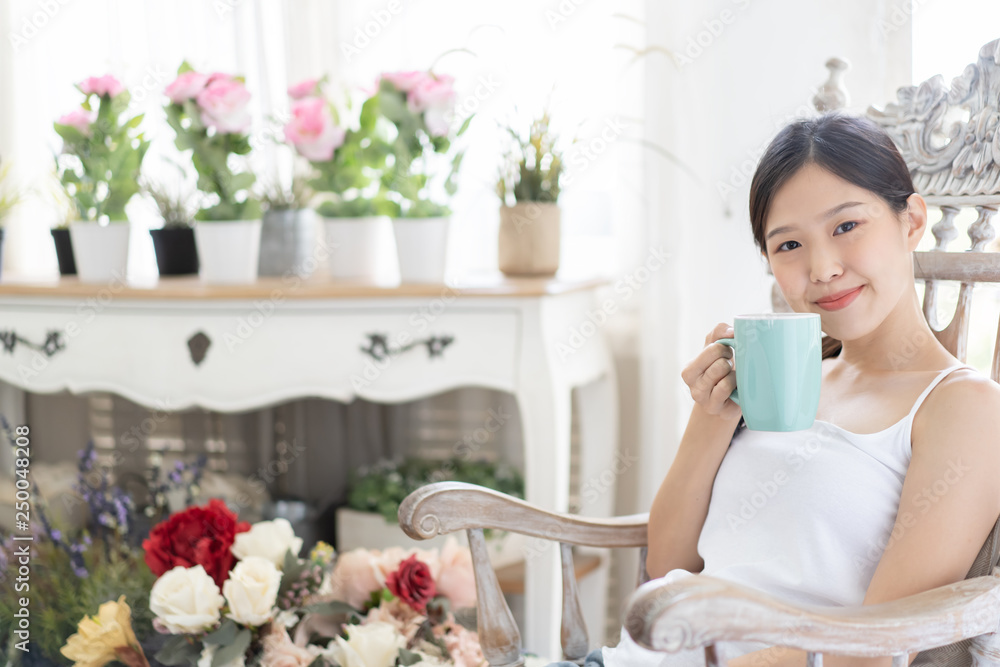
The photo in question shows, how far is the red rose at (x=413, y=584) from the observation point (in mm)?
1037

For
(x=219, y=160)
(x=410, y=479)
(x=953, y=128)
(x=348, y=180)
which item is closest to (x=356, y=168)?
(x=348, y=180)

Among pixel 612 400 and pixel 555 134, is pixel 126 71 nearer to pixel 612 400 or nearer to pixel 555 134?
pixel 555 134

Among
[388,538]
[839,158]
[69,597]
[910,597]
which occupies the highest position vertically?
[839,158]

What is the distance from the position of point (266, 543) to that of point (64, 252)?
1173 millimetres

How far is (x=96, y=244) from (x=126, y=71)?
2.07ft

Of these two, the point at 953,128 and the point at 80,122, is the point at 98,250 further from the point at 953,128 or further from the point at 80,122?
the point at 953,128

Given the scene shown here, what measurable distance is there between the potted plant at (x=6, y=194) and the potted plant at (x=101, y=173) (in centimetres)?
37

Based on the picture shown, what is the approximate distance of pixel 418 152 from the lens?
154cm

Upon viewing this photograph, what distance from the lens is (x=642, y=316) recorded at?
1.69 metres

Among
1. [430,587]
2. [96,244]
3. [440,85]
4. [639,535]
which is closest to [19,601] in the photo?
[430,587]

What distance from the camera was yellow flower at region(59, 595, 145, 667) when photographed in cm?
94

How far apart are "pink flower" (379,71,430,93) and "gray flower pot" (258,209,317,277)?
15.1 inches

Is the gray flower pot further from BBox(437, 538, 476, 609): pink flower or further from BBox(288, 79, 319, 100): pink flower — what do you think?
BBox(437, 538, 476, 609): pink flower

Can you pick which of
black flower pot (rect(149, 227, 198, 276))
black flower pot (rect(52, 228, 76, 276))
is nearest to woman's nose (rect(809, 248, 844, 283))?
black flower pot (rect(149, 227, 198, 276))
